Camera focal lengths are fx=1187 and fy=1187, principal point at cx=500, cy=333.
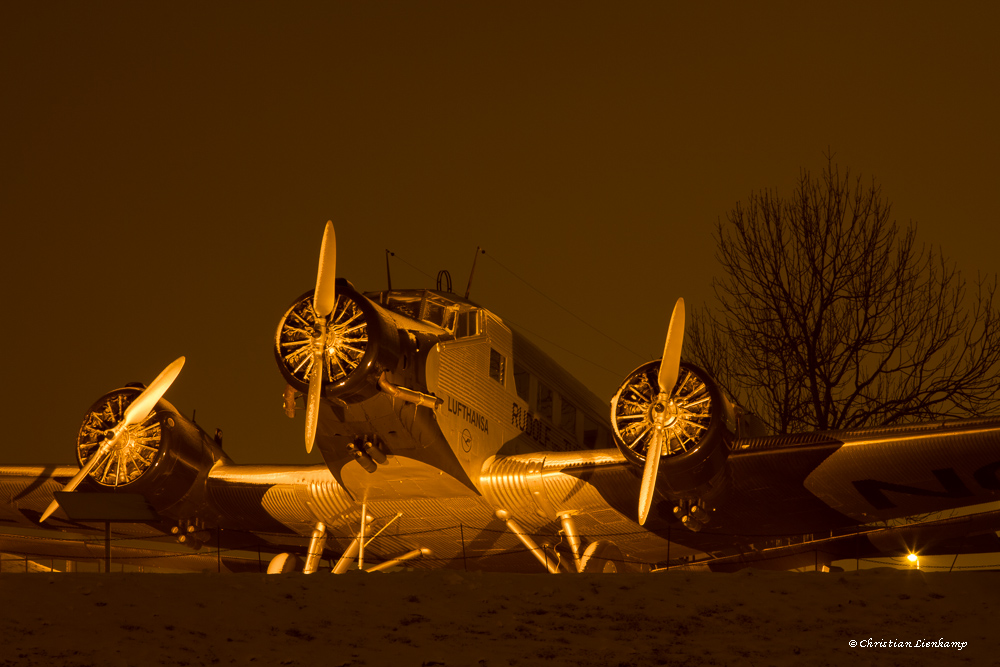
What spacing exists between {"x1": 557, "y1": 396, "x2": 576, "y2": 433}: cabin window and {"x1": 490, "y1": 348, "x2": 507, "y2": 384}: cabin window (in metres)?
2.35

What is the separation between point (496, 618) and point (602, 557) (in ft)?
25.9

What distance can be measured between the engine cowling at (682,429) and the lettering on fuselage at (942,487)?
2120 mm

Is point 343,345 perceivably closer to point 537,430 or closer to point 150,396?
point 150,396

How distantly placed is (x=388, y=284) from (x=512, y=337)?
213 cm

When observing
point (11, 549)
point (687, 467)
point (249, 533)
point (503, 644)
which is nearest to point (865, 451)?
point (687, 467)

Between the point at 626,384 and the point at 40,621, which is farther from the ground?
the point at 626,384

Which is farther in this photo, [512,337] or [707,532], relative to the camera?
[512,337]

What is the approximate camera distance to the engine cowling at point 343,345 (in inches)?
606

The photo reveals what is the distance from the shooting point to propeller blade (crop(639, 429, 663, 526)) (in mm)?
14992

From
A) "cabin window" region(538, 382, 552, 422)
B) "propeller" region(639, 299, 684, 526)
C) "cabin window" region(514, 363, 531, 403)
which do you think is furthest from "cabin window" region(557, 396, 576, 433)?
"propeller" region(639, 299, 684, 526)

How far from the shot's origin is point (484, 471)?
17438 mm

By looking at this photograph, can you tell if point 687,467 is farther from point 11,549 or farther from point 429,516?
point 11,549

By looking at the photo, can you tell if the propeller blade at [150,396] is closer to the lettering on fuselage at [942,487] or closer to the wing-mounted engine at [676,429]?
the wing-mounted engine at [676,429]

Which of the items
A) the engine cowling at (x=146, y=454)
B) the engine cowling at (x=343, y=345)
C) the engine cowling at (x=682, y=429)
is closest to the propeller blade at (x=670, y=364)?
the engine cowling at (x=682, y=429)
